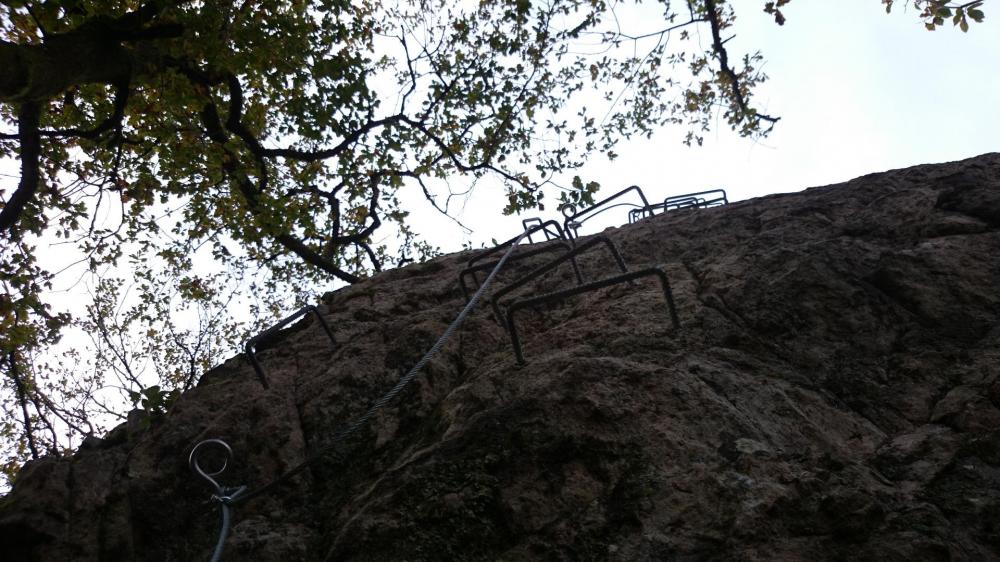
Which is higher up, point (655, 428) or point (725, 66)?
point (725, 66)

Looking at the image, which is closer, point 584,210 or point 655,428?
point 655,428

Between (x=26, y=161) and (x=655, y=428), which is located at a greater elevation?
(x=26, y=161)

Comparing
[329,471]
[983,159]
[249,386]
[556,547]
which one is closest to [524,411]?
[556,547]

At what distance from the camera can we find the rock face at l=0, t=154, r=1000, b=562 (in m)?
2.14

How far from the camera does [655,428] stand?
2.57m

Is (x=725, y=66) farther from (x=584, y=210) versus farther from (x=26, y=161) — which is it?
(x=26, y=161)

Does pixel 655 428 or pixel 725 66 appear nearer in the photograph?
pixel 655 428

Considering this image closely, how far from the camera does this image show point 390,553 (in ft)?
7.52

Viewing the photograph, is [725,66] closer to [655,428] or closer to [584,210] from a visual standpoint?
[584,210]

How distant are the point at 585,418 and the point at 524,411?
29 cm

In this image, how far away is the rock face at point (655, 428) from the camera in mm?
2137

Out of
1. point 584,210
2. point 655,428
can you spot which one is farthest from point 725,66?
point 655,428

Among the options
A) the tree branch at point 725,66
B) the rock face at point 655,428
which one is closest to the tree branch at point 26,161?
the rock face at point 655,428

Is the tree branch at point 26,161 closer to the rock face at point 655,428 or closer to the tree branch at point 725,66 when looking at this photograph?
the rock face at point 655,428
